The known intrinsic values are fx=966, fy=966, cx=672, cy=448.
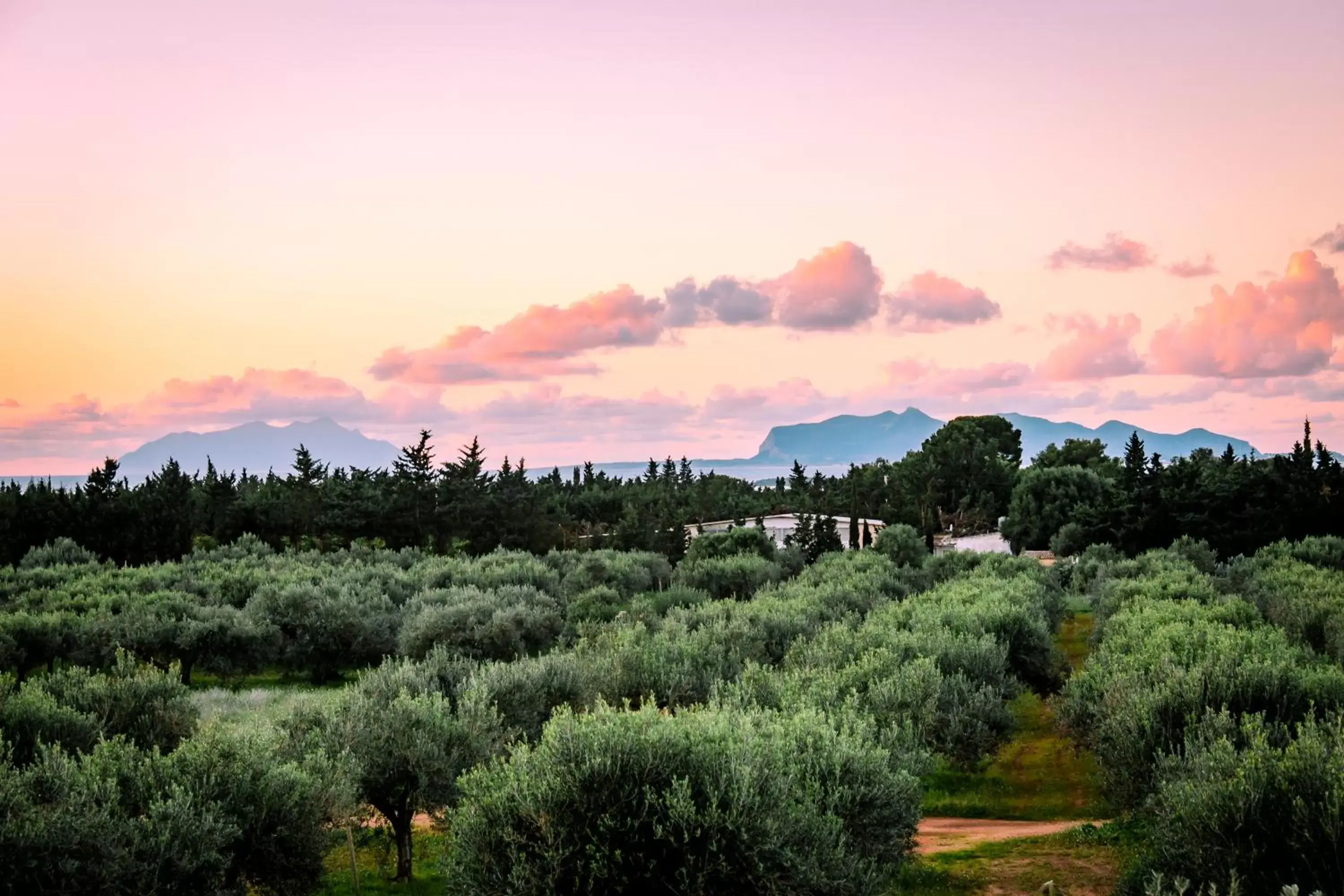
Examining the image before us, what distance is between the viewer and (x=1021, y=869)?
17.6 m

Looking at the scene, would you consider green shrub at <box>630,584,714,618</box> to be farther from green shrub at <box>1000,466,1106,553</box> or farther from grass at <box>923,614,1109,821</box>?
green shrub at <box>1000,466,1106,553</box>

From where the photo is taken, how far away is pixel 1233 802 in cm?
1201

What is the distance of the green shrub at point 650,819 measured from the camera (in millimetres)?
11570

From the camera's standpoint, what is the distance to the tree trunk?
696 inches

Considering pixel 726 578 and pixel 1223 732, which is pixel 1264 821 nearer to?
pixel 1223 732

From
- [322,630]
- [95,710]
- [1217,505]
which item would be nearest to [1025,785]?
[95,710]

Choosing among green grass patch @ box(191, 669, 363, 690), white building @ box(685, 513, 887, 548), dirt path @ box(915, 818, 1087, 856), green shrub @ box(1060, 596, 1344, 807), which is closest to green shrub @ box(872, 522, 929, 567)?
white building @ box(685, 513, 887, 548)

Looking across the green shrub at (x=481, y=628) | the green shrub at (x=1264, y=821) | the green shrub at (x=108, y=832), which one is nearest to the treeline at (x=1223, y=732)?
the green shrub at (x=1264, y=821)

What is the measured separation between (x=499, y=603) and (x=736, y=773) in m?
31.7

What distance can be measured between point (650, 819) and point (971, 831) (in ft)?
40.2

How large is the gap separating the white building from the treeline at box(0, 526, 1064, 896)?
50659mm

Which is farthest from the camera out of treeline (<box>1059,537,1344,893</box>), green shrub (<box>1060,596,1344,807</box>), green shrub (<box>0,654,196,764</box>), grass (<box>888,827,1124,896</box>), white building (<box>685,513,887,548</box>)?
white building (<box>685,513,887,548</box>)

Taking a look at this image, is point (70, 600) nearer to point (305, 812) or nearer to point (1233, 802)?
point (305, 812)

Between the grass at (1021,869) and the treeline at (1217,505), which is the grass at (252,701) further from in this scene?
the treeline at (1217,505)
